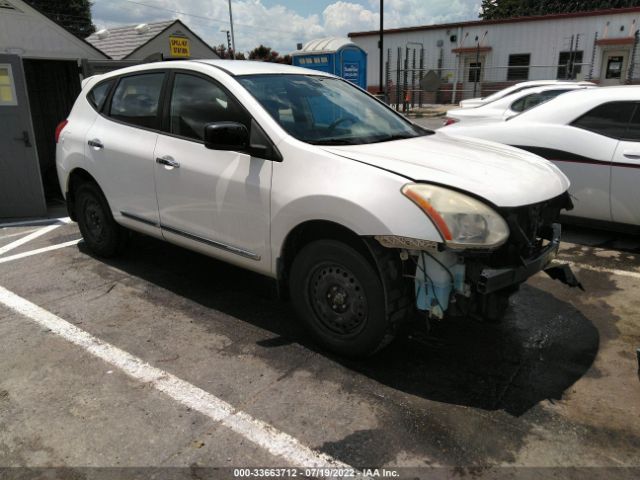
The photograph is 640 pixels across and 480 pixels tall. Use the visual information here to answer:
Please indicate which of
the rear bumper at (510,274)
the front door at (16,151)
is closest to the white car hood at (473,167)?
the rear bumper at (510,274)

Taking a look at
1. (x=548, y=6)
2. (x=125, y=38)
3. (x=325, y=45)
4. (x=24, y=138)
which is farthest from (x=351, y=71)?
(x=548, y=6)

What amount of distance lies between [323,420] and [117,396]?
46.8 inches

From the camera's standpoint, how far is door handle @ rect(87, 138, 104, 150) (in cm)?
454

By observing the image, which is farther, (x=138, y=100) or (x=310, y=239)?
(x=138, y=100)

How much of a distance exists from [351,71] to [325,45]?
4.14 feet

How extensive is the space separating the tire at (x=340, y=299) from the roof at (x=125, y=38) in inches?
624

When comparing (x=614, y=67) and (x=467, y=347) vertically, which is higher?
(x=614, y=67)

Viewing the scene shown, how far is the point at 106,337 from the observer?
3.63 metres

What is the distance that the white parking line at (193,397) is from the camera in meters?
2.49

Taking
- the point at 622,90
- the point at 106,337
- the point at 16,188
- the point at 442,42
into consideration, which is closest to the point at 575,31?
the point at 442,42

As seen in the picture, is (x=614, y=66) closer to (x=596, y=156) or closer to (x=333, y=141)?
(x=596, y=156)

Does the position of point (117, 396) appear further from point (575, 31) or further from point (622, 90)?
Answer: point (575, 31)

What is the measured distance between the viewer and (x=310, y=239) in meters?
3.28

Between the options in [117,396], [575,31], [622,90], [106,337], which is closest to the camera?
[117,396]
